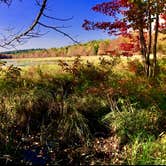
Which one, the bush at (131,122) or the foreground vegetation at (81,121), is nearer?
the foreground vegetation at (81,121)

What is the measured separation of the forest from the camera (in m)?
8.52

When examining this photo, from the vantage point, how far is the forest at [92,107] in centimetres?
852

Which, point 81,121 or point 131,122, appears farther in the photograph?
point 81,121

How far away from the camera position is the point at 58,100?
34.9 ft

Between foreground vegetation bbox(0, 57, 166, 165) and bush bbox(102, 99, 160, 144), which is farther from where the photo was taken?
bush bbox(102, 99, 160, 144)

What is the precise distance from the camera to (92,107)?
1070 centimetres

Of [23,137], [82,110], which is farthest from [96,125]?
[23,137]

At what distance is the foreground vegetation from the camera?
840 cm

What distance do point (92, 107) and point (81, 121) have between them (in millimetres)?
1180

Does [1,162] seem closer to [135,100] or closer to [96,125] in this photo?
[96,125]

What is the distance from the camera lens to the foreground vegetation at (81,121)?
27.6 feet

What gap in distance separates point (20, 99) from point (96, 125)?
201 centimetres

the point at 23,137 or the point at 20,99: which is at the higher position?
the point at 20,99

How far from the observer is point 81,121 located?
9586 millimetres
